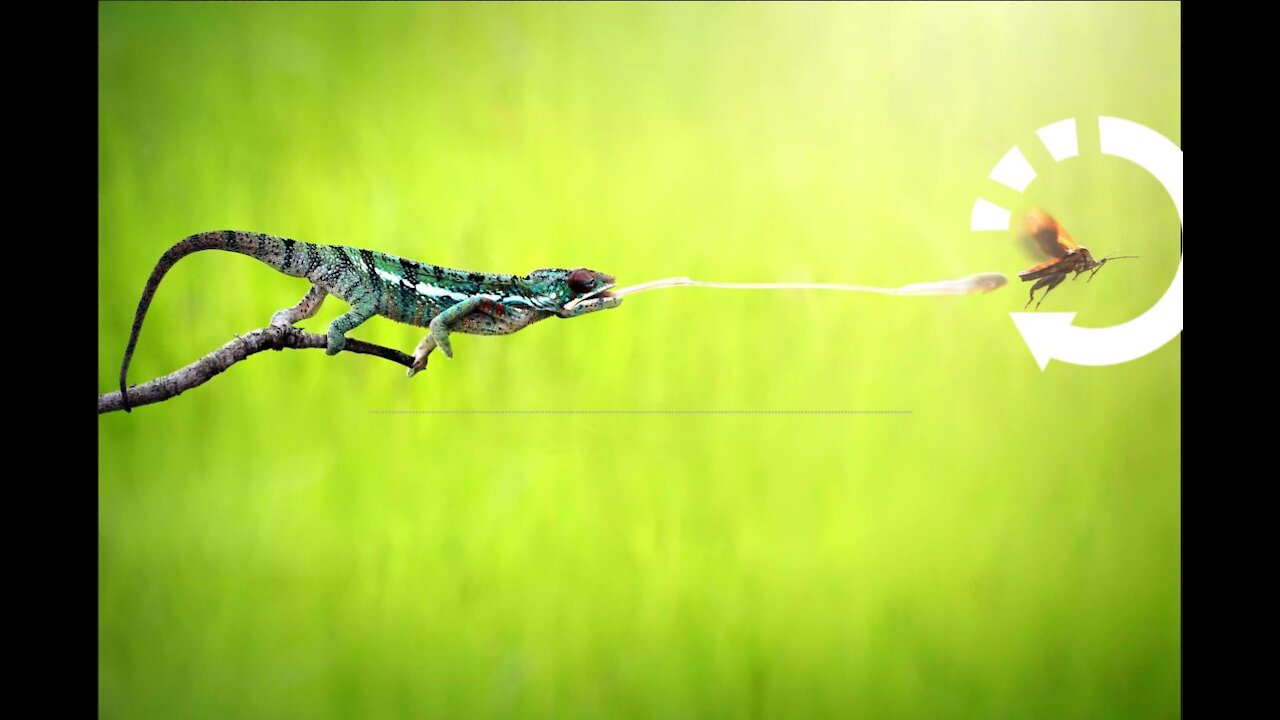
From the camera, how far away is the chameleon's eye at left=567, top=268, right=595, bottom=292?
6.88 feet

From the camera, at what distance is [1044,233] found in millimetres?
2184

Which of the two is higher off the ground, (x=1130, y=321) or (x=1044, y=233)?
(x=1044, y=233)

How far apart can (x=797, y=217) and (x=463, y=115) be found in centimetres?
88

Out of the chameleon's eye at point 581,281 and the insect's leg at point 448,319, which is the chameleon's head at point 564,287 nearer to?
the chameleon's eye at point 581,281

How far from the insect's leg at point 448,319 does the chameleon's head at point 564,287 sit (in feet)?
0.45

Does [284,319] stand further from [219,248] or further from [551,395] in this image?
[551,395]

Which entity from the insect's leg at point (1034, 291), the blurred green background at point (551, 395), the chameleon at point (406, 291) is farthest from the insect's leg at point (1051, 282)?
the chameleon at point (406, 291)

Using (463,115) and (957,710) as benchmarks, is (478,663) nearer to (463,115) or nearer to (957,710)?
(957,710)

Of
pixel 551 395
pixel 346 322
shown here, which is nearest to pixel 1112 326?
pixel 551 395

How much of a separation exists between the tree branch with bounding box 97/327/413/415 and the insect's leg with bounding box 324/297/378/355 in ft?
0.10

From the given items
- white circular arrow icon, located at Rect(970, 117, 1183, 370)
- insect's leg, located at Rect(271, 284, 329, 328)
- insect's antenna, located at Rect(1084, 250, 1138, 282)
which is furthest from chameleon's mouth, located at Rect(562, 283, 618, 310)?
insect's antenna, located at Rect(1084, 250, 1138, 282)

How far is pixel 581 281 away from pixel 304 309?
2.22 ft

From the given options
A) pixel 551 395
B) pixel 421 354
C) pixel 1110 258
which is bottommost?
pixel 551 395

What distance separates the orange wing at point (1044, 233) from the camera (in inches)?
85.8
